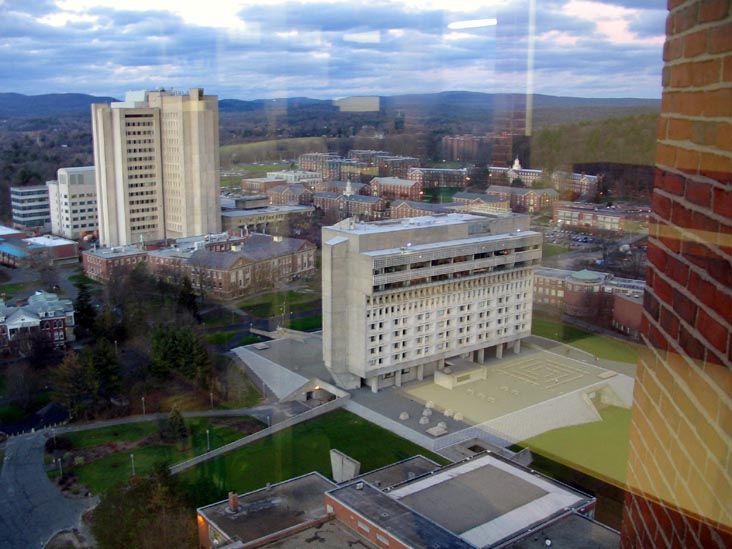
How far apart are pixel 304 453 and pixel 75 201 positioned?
851cm

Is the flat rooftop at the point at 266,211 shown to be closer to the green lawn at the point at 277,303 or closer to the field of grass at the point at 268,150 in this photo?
the field of grass at the point at 268,150

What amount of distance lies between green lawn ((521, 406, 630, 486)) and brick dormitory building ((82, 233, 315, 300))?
14.2 feet

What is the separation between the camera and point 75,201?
11609 mm

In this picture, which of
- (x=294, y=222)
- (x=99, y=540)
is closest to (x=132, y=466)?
(x=99, y=540)

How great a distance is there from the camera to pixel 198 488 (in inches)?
162

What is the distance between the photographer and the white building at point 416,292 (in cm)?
571

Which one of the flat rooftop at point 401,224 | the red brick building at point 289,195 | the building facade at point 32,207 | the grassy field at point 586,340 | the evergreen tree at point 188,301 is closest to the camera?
the grassy field at point 586,340

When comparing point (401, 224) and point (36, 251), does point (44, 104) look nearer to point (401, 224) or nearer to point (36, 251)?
point (36, 251)

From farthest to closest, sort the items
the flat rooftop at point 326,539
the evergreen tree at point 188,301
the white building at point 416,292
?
the evergreen tree at point 188,301, the white building at point 416,292, the flat rooftop at point 326,539

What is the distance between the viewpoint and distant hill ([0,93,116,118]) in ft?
34.2

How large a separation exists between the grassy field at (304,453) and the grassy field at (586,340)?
1858 mm

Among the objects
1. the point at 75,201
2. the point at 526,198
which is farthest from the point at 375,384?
the point at 75,201

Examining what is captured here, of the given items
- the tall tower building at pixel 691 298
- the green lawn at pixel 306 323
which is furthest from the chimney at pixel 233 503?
the green lawn at pixel 306 323

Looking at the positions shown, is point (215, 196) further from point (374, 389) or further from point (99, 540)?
point (99, 540)
